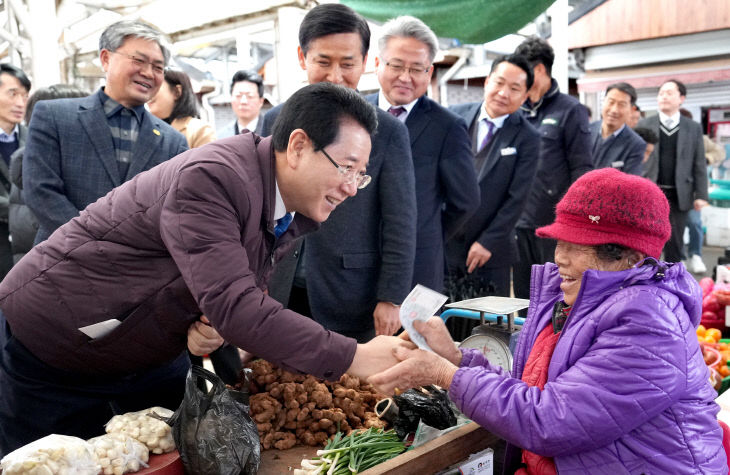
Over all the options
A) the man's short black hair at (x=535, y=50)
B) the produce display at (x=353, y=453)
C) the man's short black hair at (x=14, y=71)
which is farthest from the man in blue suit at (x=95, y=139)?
the man's short black hair at (x=535, y=50)

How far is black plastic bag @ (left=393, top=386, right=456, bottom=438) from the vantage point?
6.09 feet

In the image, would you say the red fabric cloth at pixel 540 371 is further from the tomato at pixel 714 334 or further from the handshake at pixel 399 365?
the tomato at pixel 714 334

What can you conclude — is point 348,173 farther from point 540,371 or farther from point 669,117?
point 669,117

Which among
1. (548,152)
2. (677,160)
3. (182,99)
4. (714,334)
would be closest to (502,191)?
(548,152)

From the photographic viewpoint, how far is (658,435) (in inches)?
61.5

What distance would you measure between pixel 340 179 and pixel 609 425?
882 mm

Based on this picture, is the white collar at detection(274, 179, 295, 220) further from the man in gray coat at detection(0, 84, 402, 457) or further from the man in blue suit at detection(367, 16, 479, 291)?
the man in blue suit at detection(367, 16, 479, 291)

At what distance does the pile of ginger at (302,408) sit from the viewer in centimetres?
194

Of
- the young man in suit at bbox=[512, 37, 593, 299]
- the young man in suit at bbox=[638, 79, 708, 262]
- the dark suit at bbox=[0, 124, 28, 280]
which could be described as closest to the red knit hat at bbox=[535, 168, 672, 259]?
the young man in suit at bbox=[512, 37, 593, 299]

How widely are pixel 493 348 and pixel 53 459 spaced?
1.40m

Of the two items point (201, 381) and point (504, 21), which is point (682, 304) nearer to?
point (201, 381)

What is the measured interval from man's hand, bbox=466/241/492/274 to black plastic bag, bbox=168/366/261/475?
2391 mm

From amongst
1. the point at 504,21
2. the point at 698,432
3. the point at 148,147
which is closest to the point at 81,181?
the point at 148,147

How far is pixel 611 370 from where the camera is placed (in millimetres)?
1517
